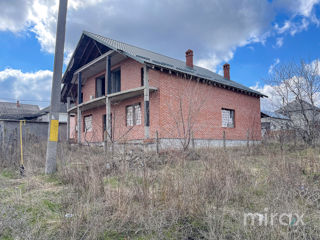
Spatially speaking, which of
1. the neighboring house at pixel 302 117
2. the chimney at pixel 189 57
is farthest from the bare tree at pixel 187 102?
the neighboring house at pixel 302 117

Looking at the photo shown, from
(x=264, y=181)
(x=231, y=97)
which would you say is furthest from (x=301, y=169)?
(x=231, y=97)

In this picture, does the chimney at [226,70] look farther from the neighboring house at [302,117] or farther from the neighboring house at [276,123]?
the neighboring house at [302,117]

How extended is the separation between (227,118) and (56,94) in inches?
463

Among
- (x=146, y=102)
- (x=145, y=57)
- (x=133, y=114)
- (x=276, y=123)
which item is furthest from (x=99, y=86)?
(x=276, y=123)

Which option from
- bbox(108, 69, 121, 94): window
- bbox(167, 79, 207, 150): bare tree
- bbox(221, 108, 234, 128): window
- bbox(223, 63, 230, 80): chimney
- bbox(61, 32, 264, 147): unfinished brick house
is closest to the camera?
bbox(61, 32, 264, 147): unfinished brick house

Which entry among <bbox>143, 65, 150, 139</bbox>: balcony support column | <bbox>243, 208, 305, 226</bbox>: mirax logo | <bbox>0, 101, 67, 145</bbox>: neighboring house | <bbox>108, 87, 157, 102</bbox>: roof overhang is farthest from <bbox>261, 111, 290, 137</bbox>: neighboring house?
<bbox>0, 101, 67, 145</bbox>: neighboring house

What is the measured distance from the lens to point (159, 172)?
3.58 m

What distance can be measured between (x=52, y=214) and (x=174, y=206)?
70.7 inches

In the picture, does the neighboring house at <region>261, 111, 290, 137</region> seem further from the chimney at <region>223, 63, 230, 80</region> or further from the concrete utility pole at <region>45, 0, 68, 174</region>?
the concrete utility pole at <region>45, 0, 68, 174</region>

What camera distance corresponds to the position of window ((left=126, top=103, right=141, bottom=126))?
13062mm

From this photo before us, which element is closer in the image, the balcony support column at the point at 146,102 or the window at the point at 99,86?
the balcony support column at the point at 146,102

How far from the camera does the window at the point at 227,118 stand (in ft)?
49.0

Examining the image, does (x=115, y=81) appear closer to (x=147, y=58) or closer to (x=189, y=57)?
(x=147, y=58)

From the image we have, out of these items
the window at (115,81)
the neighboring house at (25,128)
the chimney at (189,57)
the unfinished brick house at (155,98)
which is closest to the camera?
the neighboring house at (25,128)
